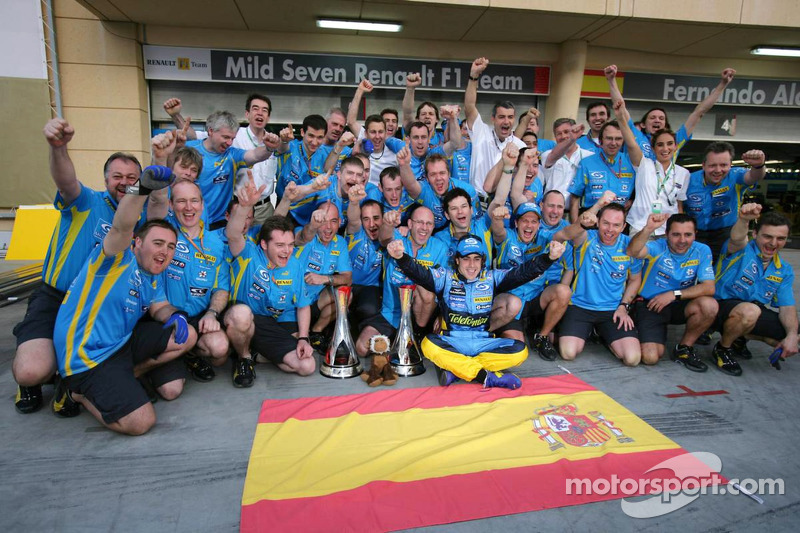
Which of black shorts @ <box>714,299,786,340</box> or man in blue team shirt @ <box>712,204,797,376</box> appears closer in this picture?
man in blue team shirt @ <box>712,204,797,376</box>

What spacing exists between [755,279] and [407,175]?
10.9 feet

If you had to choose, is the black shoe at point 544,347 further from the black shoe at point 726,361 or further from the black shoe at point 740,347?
the black shoe at point 740,347

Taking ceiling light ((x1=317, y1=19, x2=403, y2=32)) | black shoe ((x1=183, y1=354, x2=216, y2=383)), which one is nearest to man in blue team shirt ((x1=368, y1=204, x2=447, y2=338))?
black shoe ((x1=183, y1=354, x2=216, y2=383))

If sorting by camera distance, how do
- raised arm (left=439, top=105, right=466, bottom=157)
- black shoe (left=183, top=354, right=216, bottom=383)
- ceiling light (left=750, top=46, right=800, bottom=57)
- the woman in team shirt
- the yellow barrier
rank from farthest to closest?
ceiling light (left=750, top=46, right=800, bottom=57)
the yellow barrier
raised arm (left=439, top=105, right=466, bottom=157)
the woman in team shirt
black shoe (left=183, top=354, right=216, bottom=383)

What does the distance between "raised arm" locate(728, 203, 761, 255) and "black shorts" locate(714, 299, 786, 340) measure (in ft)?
1.74

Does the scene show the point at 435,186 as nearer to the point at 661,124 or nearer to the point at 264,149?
the point at 264,149

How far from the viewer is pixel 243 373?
3.50m

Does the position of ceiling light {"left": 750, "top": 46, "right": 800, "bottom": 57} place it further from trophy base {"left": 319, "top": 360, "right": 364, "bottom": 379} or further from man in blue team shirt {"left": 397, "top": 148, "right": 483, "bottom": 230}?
trophy base {"left": 319, "top": 360, "right": 364, "bottom": 379}

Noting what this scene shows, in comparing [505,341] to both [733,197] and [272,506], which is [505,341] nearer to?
[272,506]

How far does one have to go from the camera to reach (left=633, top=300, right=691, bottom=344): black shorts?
13.9 ft

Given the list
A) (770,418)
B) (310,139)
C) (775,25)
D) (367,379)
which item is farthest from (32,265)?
(775,25)

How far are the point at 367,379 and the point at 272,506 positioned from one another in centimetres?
149

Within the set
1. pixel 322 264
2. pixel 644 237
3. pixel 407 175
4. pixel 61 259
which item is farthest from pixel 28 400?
pixel 644 237

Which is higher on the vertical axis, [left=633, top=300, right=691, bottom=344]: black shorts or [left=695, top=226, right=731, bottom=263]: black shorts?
[left=695, top=226, right=731, bottom=263]: black shorts
